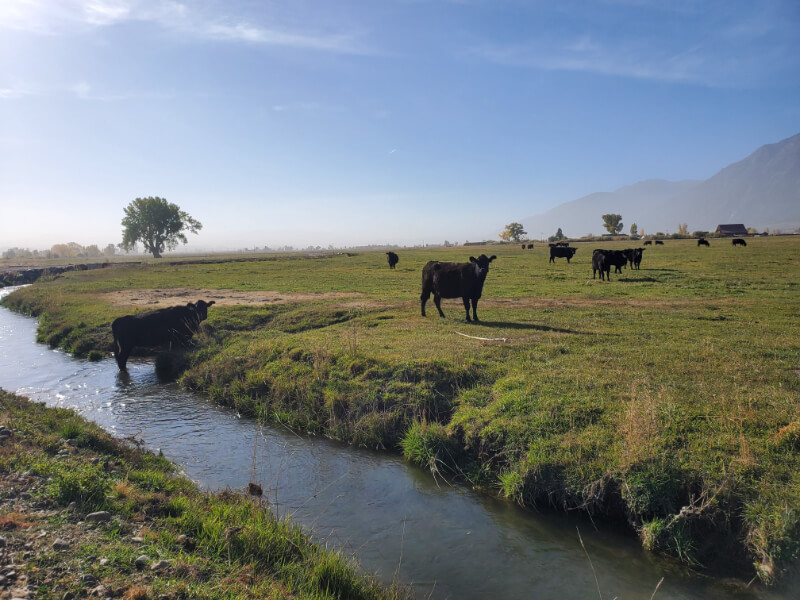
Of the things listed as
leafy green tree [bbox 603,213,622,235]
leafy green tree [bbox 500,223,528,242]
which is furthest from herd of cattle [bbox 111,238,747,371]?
leafy green tree [bbox 500,223,528,242]

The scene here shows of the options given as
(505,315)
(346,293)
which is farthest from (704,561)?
(346,293)

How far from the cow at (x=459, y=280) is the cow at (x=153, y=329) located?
820 centimetres

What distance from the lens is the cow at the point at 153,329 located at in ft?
47.0

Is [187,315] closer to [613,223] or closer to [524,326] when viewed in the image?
[524,326]

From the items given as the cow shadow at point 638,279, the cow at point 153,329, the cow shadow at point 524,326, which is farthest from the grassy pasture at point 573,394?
the cow shadow at point 638,279

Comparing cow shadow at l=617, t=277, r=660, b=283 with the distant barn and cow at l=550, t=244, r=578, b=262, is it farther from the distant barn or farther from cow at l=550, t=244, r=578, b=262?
the distant barn

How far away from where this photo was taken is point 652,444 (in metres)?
6.52

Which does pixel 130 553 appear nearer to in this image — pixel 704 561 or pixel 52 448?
pixel 52 448

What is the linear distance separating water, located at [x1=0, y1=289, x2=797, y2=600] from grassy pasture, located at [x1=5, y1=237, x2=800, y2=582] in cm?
40

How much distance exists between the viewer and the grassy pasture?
19.4ft

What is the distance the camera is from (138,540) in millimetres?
4574

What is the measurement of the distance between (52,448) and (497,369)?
26.2ft

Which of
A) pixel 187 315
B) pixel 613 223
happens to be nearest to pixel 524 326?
pixel 187 315

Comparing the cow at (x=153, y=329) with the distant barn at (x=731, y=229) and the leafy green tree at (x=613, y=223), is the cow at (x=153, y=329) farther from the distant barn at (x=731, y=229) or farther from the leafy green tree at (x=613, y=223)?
the leafy green tree at (x=613, y=223)
